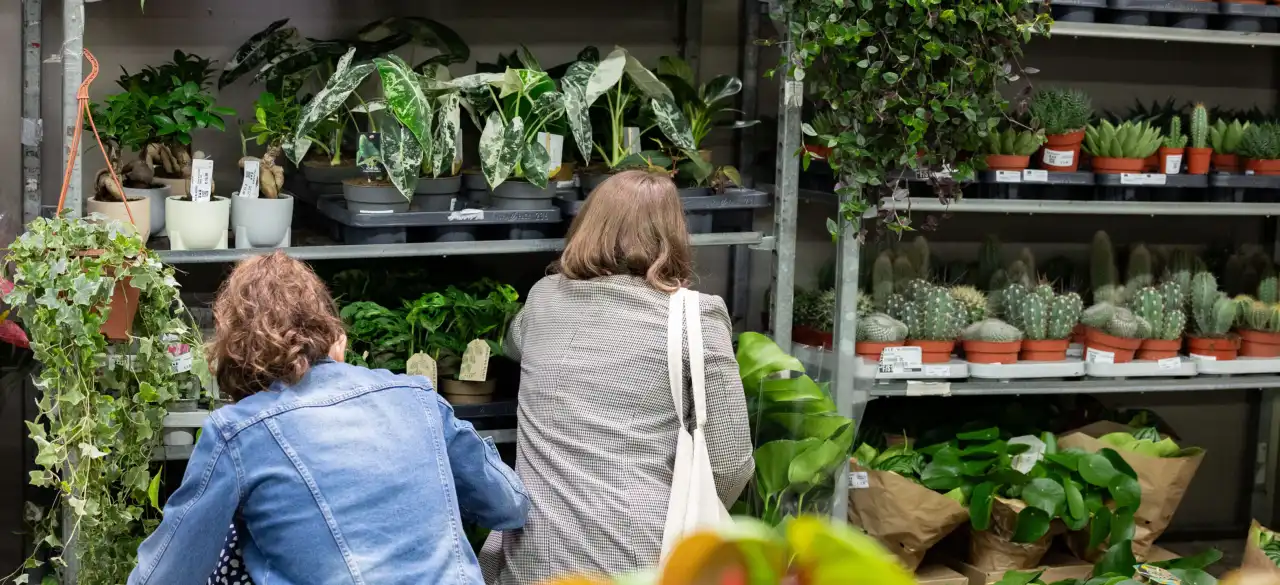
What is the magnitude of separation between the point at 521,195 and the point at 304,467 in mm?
1204

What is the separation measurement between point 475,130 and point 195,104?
0.83 meters

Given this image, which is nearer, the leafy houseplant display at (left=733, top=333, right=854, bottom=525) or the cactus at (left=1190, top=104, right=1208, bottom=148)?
the leafy houseplant display at (left=733, top=333, right=854, bottom=525)

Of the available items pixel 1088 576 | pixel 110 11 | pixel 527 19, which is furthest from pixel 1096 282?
pixel 110 11

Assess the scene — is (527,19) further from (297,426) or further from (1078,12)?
(297,426)

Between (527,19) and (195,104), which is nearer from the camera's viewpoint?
(195,104)

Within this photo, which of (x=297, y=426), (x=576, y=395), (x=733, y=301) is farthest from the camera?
(x=733, y=301)

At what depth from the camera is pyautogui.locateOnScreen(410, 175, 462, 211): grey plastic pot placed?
298 centimetres

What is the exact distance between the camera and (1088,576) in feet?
11.6

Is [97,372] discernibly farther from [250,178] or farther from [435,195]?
[435,195]

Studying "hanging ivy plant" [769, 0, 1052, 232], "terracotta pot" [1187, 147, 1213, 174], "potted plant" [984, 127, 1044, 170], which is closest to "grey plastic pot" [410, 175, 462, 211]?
"hanging ivy plant" [769, 0, 1052, 232]

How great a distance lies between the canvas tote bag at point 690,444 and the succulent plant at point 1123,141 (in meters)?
1.58

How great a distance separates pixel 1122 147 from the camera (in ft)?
11.7

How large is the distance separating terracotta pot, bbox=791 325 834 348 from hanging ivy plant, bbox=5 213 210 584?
1.63m

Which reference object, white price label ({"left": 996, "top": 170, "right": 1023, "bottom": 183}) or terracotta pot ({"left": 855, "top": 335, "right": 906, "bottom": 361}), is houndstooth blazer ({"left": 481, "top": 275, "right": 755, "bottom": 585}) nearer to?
terracotta pot ({"left": 855, "top": 335, "right": 906, "bottom": 361})
